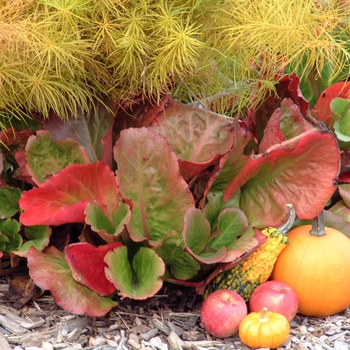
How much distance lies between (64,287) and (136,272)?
0.19m

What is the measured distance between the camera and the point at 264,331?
4.40ft

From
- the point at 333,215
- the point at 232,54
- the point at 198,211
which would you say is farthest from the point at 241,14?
the point at 333,215

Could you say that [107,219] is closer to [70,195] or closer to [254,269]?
[70,195]

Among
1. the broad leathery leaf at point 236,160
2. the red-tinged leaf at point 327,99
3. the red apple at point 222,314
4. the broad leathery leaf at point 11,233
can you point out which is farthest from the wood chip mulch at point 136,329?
the red-tinged leaf at point 327,99

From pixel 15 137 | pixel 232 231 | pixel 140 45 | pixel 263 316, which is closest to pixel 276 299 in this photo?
pixel 263 316

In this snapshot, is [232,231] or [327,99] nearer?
[232,231]

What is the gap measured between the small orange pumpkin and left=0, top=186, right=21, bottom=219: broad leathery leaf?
2.38 feet

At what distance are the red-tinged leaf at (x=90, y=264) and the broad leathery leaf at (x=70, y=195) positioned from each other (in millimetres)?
102

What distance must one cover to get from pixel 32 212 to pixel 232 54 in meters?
0.70

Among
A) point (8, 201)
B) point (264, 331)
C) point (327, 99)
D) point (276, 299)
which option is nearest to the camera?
point (264, 331)

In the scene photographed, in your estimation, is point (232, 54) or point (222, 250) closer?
point (222, 250)

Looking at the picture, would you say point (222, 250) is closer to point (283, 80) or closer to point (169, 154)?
point (169, 154)

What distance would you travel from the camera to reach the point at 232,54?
5.35 feet

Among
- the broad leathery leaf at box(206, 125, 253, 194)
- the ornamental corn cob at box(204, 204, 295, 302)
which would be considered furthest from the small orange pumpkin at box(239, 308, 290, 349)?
the broad leathery leaf at box(206, 125, 253, 194)
